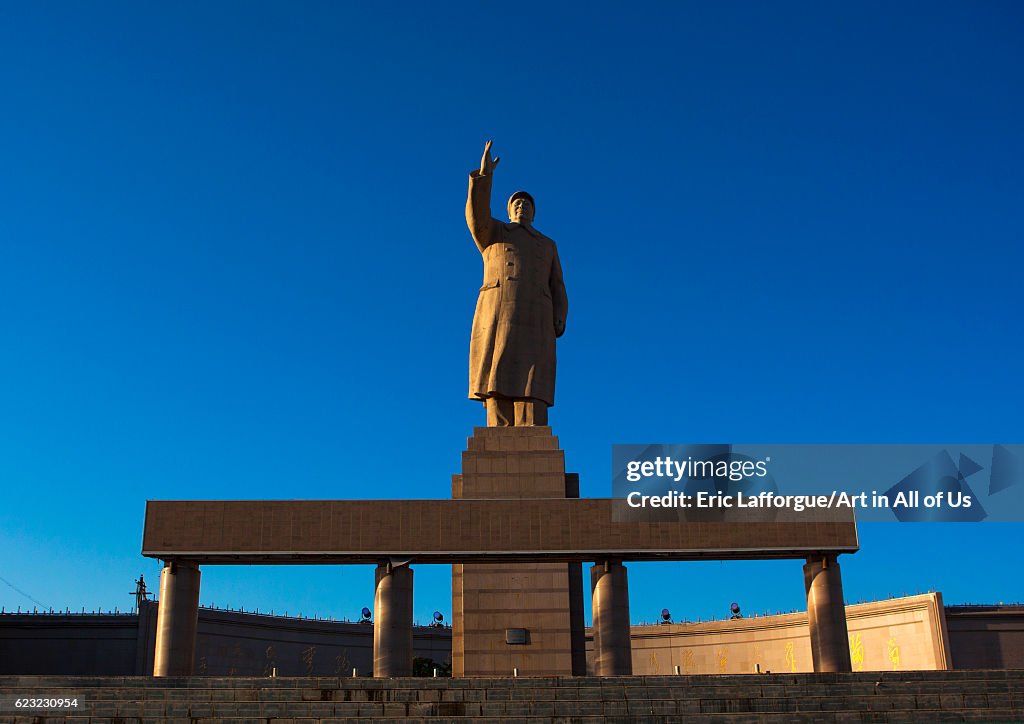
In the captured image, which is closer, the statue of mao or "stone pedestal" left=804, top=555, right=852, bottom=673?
"stone pedestal" left=804, top=555, right=852, bottom=673

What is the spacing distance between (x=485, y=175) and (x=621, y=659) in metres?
Result: 11.9

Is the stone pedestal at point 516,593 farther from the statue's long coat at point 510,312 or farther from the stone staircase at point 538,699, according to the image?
the stone staircase at point 538,699

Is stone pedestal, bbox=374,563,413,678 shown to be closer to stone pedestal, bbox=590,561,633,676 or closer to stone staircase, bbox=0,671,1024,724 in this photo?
stone pedestal, bbox=590,561,633,676

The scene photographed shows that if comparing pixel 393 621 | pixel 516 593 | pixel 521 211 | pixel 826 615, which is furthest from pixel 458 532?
pixel 521 211

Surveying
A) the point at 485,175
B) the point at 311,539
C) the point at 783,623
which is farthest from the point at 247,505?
the point at 783,623

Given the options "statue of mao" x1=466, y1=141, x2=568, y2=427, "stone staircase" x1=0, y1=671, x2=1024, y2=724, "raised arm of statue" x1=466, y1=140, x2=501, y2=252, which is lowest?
"stone staircase" x1=0, y1=671, x2=1024, y2=724

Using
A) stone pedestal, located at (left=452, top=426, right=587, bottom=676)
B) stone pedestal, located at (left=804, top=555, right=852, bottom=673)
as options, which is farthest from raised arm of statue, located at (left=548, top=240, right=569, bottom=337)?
stone pedestal, located at (left=804, top=555, right=852, bottom=673)

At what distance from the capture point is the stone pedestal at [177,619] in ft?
72.9

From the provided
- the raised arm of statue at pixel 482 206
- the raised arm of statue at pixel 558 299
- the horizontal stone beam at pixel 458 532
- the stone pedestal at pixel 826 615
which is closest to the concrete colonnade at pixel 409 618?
the stone pedestal at pixel 826 615

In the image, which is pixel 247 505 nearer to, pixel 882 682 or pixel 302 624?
pixel 882 682

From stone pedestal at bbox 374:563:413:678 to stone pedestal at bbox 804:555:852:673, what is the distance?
8.61 metres

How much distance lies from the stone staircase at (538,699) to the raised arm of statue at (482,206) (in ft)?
44.5

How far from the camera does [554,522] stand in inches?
918

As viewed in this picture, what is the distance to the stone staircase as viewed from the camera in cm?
1537
